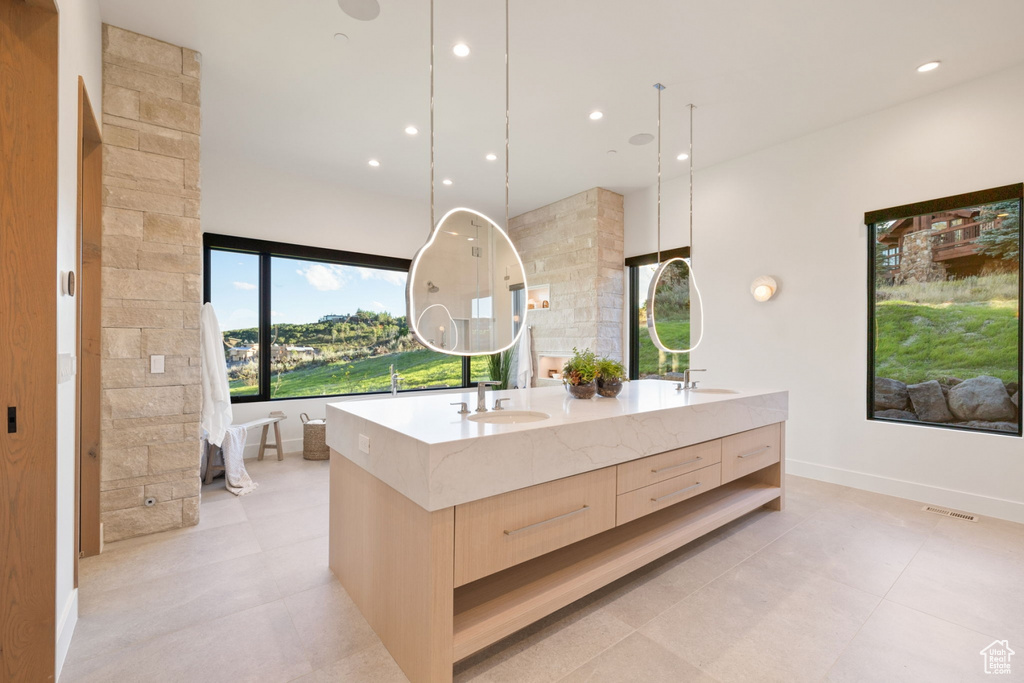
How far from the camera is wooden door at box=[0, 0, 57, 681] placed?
1351mm

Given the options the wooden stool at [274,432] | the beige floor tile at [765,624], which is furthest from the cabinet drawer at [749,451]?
the wooden stool at [274,432]

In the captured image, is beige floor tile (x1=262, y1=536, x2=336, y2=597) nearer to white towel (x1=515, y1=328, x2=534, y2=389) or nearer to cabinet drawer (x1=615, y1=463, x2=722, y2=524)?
→ cabinet drawer (x1=615, y1=463, x2=722, y2=524)

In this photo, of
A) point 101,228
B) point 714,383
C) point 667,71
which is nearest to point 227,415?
point 101,228

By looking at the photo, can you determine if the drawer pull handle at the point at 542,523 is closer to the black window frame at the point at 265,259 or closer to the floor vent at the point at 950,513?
the floor vent at the point at 950,513

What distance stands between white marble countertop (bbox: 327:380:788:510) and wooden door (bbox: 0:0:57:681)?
3.15ft

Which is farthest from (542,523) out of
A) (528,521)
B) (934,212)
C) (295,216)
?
(295,216)

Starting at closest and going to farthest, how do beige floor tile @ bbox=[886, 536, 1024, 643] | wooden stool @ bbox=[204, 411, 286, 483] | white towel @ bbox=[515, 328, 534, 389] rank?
1. beige floor tile @ bbox=[886, 536, 1024, 643]
2. wooden stool @ bbox=[204, 411, 286, 483]
3. white towel @ bbox=[515, 328, 534, 389]

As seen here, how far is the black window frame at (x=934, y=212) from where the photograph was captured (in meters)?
2.90

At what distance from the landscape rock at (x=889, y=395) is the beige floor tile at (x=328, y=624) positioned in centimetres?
398

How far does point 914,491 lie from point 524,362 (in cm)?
383

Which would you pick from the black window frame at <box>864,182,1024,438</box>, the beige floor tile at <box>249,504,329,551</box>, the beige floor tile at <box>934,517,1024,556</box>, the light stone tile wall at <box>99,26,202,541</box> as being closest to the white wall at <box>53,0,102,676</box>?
the light stone tile wall at <box>99,26,202,541</box>

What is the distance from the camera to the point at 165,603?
194 cm

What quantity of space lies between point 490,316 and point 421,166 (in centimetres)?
298

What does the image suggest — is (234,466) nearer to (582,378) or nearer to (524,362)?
(582,378)
